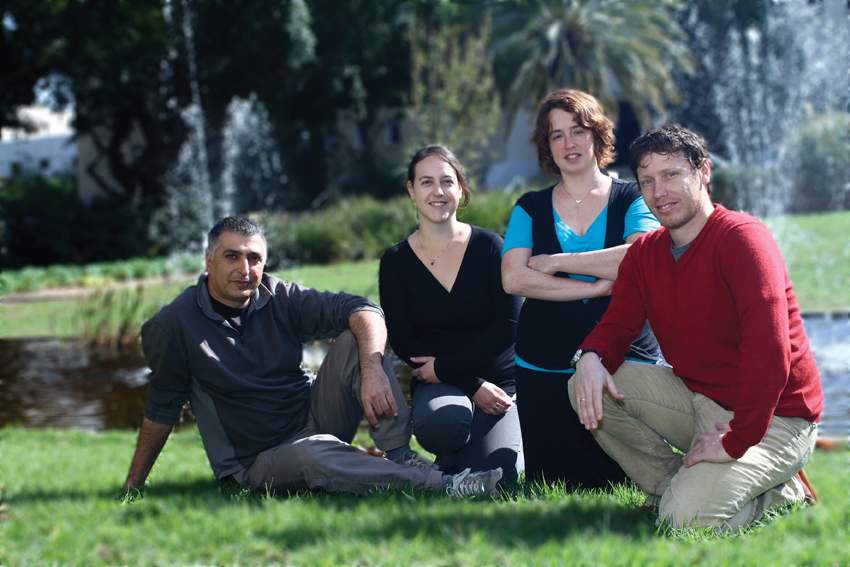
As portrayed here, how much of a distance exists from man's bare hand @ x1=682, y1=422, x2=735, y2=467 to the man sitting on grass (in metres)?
0.97

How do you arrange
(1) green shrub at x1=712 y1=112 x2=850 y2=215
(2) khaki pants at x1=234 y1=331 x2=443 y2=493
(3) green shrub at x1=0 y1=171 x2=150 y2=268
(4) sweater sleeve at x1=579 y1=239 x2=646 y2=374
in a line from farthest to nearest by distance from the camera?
(3) green shrub at x1=0 y1=171 x2=150 y2=268 < (1) green shrub at x1=712 y1=112 x2=850 y2=215 < (2) khaki pants at x1=234 y1=331 x2=443 y2=493 < (4) sweater sleeve at x1=579 y1=239 x2=646 y2=374

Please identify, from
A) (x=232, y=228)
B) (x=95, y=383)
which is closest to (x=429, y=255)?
(x=232, y=228)

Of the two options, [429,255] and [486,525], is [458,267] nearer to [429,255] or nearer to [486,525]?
[429,255]

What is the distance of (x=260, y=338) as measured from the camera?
4410 mm

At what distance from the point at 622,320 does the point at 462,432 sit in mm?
1036

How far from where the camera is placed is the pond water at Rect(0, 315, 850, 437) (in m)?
8.39

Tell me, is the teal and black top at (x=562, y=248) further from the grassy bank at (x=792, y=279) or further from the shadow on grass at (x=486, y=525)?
the grassy bank at (x=792, y=279)

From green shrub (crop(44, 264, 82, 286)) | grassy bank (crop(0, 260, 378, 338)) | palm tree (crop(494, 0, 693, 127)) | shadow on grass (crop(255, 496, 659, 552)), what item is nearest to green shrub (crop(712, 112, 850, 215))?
A: palm tree (crop(494, 0, 693, 127))

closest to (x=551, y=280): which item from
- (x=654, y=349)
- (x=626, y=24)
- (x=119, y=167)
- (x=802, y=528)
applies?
(x=654, y=349)

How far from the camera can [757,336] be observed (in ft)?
11.2

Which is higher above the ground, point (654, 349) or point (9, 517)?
point (654, 349)

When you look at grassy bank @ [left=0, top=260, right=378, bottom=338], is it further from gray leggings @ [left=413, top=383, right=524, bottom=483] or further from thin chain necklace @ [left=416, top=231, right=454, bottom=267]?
gray leggings @ [left=413, top=383, right=524, bottom=483]

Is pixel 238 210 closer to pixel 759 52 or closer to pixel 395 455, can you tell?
pixel 759 52

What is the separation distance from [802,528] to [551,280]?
1.56m
